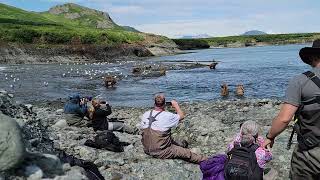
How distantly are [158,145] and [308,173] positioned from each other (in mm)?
6113

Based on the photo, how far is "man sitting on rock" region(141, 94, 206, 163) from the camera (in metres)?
12.6

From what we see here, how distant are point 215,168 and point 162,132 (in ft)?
13.3

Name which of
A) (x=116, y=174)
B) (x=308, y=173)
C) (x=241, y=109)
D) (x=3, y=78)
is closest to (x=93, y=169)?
(x=116, y=174)

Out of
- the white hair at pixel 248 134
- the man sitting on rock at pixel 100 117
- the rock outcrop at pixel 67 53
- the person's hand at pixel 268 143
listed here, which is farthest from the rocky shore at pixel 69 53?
the person's hand at pixel 268 143

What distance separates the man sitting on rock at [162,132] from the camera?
12.6m

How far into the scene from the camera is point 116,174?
456 inches

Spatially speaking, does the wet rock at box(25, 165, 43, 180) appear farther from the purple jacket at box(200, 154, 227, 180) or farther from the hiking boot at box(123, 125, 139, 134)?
the hiking boot at box(123, 125, 139, 134)

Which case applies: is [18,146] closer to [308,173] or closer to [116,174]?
[308,173]

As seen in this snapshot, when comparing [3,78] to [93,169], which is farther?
[3,78]

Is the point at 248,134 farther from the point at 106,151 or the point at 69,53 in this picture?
the point at 69,53

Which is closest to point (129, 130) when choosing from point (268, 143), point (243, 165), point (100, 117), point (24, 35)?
point (100, 117)

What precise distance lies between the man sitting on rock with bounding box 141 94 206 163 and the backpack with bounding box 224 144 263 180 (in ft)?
14.5

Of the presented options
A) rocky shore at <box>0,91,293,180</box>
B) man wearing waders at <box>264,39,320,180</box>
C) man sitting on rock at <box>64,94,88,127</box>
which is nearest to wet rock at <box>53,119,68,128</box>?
rocky shore at <box>0,91,293,180</box>

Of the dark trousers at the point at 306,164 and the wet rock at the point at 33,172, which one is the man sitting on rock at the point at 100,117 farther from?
the dark trousers at the point at 306,164
